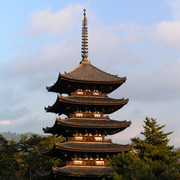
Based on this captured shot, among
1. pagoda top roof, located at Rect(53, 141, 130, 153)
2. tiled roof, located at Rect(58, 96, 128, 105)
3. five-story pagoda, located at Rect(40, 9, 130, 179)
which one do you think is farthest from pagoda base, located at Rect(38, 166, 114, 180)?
tiled roof, located at Rect(58, 96, 128, 105)

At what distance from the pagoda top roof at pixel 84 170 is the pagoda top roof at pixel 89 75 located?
11623mm

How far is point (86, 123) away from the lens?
38.8m

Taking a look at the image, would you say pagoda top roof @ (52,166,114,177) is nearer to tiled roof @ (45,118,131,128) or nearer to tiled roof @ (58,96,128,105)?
tiled roof @ (45,118,131,128)

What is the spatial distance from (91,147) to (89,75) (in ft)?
36.4

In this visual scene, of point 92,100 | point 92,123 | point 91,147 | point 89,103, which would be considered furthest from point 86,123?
point 92,100

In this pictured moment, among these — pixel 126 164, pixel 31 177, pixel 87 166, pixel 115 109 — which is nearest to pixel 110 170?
pixel 87 166

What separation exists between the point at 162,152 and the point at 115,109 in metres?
10.3

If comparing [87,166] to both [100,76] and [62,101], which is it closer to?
[62,101]

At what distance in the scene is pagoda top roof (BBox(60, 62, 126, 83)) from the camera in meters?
41.7

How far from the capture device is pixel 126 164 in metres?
32.1

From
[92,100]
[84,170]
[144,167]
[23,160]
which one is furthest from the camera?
[23,160]

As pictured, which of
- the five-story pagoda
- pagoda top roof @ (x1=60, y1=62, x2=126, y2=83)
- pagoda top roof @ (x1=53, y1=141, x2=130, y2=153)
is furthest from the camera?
pagoda top roof @ (x1=60, y1=62, x2=126, y2=83)

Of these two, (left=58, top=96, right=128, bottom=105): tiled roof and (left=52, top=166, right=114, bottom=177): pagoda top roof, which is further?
(left=58, top=96, right=128, bottom=105): tiled roof

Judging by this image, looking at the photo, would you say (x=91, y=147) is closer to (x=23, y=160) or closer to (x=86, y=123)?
(x=86, y=123)
